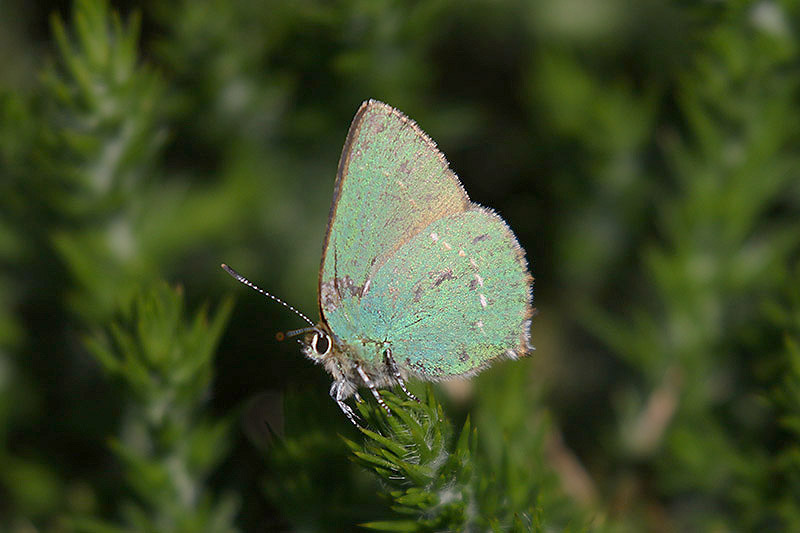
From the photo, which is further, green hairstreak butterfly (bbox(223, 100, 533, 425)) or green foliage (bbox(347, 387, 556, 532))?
green hairstreak butterfly (bbox(223, 100, 533, 425))

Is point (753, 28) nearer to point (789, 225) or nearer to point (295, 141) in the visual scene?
point (789, 225)

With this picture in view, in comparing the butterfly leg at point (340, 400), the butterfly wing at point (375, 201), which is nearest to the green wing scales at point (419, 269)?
the butterfly wing at point (375, 201)

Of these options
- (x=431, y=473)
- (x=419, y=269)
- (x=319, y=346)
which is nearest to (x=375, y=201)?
(x=419, y=269)

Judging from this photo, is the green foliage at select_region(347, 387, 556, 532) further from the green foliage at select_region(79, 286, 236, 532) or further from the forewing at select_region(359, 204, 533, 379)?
the green foliage at select_region(79, 286, 236, 532)

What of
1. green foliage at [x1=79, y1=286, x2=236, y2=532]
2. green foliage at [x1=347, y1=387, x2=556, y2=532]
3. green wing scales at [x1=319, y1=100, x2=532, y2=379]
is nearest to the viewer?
green foliage at [x1=347, y1=387, x2=556, y2=532]

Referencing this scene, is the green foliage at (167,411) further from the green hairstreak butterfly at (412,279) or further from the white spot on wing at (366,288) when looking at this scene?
the white spot on wing at (366,288)

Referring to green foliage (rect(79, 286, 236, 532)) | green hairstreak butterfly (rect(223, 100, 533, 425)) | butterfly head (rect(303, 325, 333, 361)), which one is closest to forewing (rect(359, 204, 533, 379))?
green hairstreak butterfly (rect(223, 100, 533, 425))

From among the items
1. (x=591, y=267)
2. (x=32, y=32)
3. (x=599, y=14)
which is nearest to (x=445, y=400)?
(x=591, y=267)
